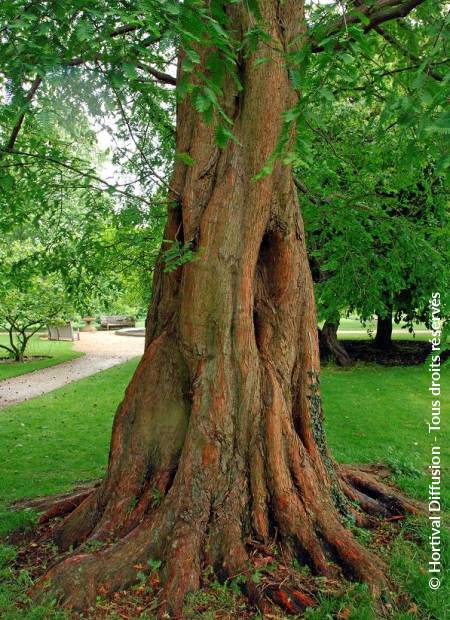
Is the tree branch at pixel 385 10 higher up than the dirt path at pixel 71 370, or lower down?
higher up

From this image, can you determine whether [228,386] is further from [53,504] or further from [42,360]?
[42,360]

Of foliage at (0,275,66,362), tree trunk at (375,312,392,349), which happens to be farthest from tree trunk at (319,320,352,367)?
foliage at (0,275,66,362)

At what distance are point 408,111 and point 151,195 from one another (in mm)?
5733

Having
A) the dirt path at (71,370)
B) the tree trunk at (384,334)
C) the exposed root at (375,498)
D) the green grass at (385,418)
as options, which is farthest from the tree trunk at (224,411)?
the tree trunk at (384,334)

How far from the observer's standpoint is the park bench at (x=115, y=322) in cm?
3366

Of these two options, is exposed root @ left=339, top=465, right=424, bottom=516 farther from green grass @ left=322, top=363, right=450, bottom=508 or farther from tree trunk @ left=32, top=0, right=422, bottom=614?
green grass @ left=322, top=363, right=450, bottom=508

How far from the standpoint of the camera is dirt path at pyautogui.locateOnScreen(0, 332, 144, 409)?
477 inches

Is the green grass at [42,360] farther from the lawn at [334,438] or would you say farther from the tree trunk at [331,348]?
the tree trunk at [331,348]

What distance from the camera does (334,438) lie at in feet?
26.5

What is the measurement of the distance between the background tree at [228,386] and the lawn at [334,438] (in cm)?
46

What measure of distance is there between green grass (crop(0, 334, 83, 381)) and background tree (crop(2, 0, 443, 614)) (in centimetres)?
1121

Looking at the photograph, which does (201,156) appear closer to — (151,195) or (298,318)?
(298,318)

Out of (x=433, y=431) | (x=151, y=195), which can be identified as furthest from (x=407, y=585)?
(x=151, y=195)

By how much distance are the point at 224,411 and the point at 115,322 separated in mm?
31588
